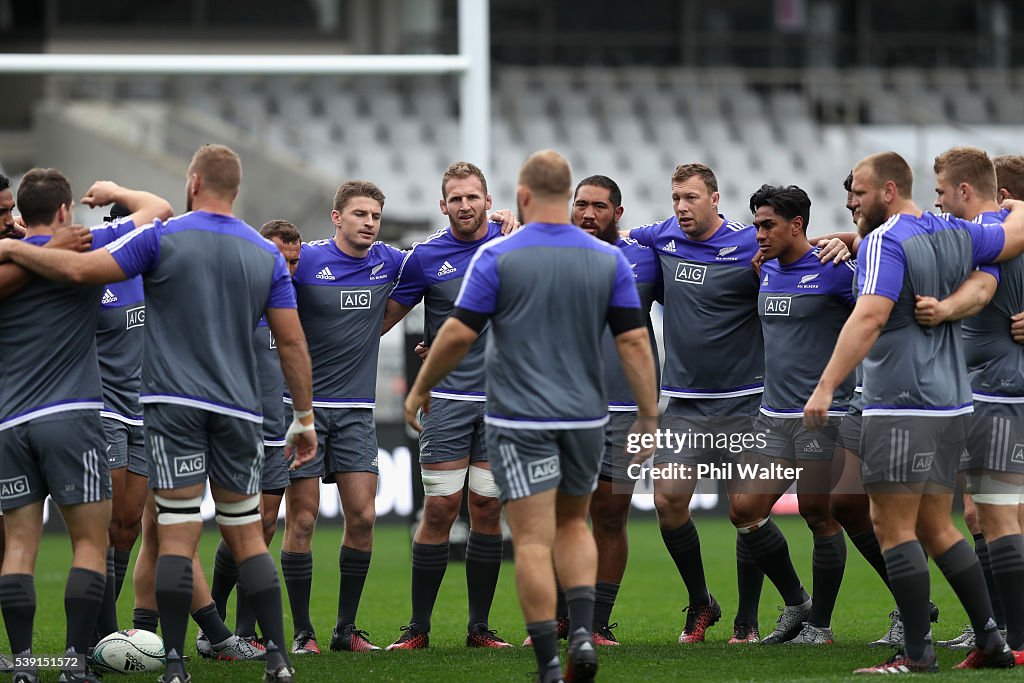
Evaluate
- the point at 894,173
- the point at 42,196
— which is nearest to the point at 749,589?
the point at 894,173

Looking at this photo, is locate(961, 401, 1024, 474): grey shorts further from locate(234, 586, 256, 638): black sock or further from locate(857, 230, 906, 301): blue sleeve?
locate(234, 586, 256, 638): black sock

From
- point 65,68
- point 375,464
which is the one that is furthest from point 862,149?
point 375,464

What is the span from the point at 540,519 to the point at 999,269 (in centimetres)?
275

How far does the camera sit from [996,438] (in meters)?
6.84

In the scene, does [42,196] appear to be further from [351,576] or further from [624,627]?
[624,627]

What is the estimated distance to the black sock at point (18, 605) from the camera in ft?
20.0

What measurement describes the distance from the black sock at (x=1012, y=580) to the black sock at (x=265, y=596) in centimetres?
334

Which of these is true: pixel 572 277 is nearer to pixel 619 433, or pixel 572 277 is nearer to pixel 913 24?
pixel 619 433

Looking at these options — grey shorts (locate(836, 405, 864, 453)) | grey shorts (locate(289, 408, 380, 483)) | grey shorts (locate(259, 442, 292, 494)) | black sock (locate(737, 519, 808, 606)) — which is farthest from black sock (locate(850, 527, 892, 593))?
grey shorts (locate(259, 442, 292, 494))

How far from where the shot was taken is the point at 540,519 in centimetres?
587

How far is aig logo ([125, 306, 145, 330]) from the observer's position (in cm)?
749

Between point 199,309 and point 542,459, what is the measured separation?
1.60 metres

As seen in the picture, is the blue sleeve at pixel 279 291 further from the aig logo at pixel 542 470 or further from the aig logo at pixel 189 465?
the aig logo at pixel 542 470

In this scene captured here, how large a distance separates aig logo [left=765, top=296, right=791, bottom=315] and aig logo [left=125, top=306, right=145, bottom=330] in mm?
3375
